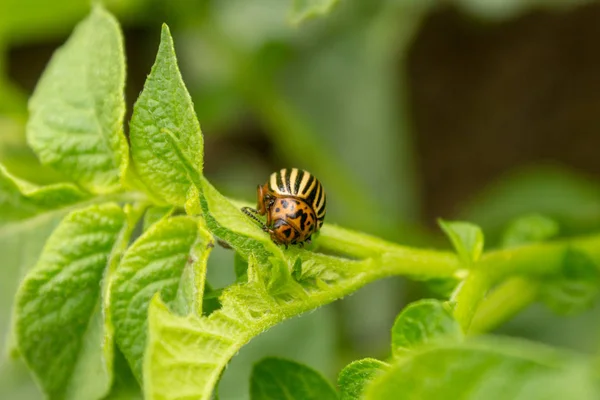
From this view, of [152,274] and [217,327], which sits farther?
[152,274]

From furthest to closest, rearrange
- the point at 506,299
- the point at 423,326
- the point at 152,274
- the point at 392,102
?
the point at 392,102 < the point at 506,299 < the point at 152,274 < the point at 423,326

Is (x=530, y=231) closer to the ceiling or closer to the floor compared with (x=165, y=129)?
closer to the ceiling

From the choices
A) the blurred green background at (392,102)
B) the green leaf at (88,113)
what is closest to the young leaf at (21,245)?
the green leaf at (88,113)

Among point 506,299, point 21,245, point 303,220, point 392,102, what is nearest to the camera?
point 303,220

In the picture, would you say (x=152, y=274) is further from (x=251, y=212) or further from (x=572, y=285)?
(x=572, y=285)

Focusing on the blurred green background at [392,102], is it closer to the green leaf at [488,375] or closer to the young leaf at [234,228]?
the young leaf at [234,228]

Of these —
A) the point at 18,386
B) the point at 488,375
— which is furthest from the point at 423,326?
the point at 18,386

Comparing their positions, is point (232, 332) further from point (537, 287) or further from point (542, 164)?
point (542, 164)
